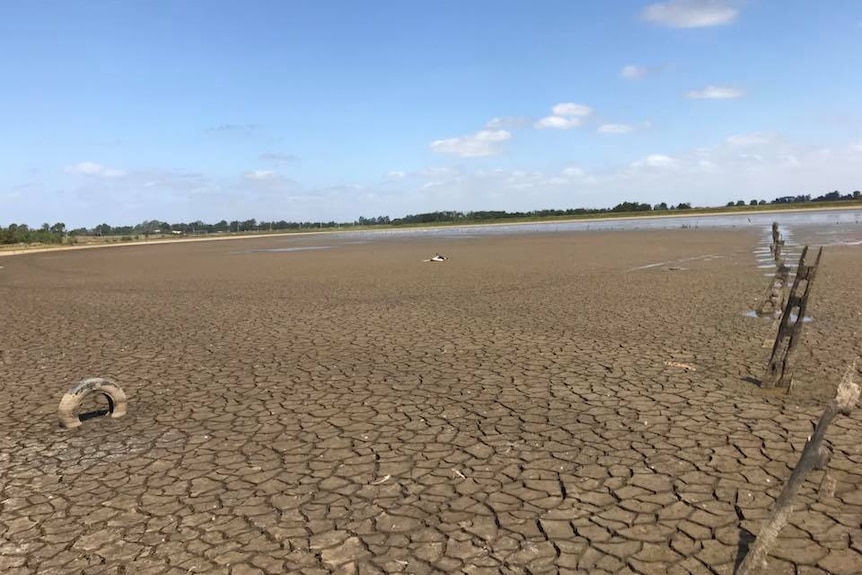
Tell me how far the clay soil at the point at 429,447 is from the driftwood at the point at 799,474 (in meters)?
0.53

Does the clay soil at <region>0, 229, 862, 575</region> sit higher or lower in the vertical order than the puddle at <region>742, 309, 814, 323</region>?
higher

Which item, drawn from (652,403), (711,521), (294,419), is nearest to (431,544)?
(711,521)

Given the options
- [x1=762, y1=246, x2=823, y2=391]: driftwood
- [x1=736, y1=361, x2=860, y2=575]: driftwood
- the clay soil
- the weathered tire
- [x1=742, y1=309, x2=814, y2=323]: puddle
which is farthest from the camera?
[x1=742, y1=309, x2=814, y2=323]: puddle

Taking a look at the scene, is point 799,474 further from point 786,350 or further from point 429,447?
point 786,350

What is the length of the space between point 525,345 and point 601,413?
4000 mm

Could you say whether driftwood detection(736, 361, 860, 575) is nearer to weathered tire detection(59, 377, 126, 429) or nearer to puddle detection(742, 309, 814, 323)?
weathered tire detection(59, 377, 126, 429)

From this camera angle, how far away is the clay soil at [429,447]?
4453 mm

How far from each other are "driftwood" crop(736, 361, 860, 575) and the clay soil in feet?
1.73

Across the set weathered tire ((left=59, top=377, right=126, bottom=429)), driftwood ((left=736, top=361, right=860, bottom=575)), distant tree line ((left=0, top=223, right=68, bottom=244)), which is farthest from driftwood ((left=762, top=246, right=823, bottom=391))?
distant tree line ((left=0, top=223, right=68, bottom=244))

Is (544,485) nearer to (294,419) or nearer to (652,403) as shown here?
(652,403)

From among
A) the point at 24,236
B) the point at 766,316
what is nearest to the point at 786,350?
the point at 766,316

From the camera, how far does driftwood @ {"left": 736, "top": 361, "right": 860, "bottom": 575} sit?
3.42 m

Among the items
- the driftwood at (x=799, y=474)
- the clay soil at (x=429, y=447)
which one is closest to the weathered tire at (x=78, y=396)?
the clay soil at (x=429, y=447)

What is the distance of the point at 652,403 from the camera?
7590 millimetres
